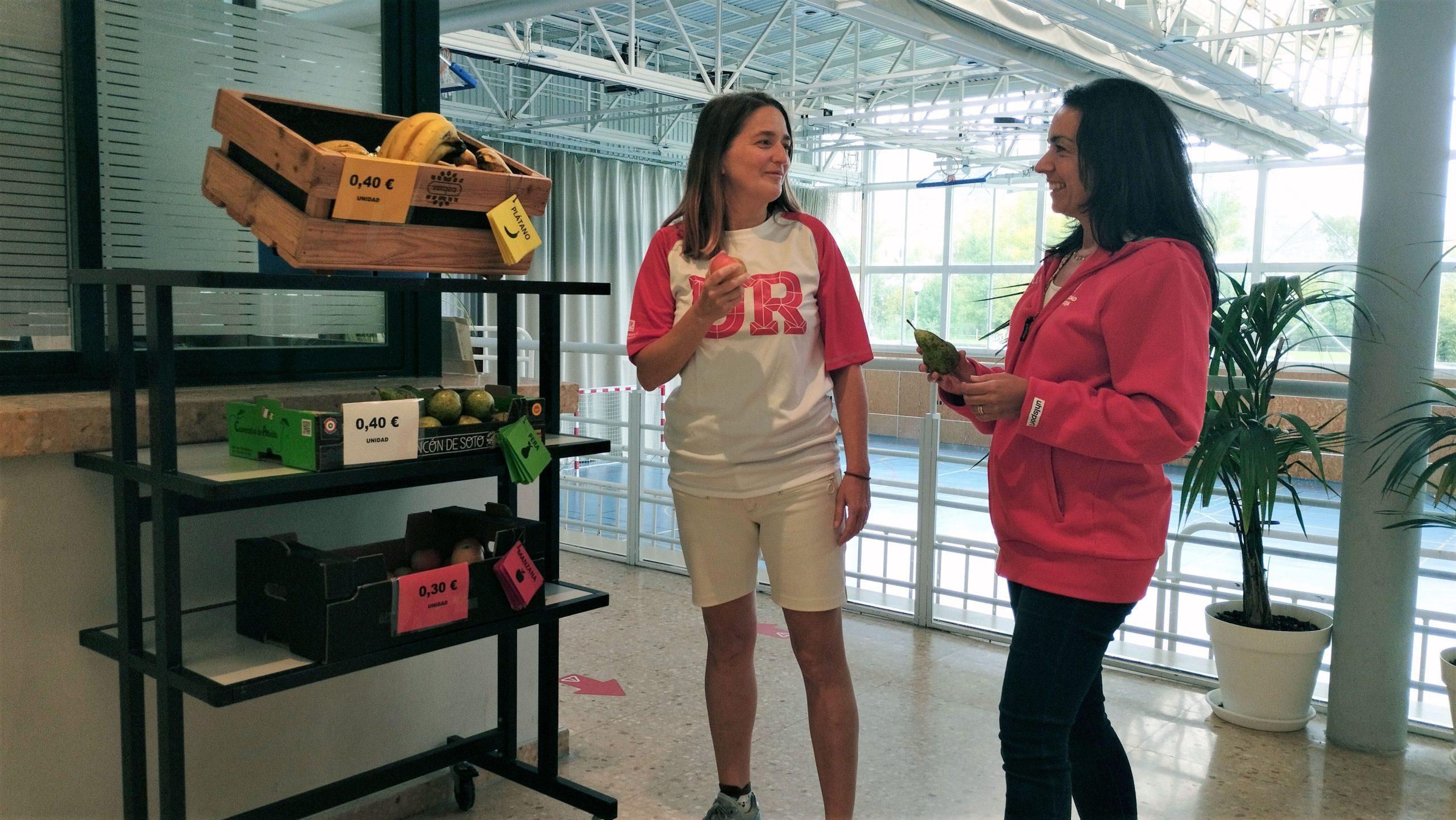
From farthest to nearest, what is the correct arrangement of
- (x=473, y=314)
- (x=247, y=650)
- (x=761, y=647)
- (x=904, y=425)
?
(x=904, y=425) → (x=473, y=314) → (x=761, y=647) → (x=247, y=650)

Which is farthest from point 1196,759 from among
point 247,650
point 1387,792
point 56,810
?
point 56,810

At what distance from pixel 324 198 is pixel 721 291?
2.02 feet

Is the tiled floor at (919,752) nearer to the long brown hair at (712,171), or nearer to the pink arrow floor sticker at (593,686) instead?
the pink arrow floor sticker at (593,686)

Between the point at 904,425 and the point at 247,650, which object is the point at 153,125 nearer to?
the point at 247,650

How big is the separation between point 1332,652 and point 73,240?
309cm

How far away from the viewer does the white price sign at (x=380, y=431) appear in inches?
65.7

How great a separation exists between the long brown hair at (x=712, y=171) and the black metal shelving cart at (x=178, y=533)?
273 mm

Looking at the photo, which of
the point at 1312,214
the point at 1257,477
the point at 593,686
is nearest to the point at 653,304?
the point at 593,686

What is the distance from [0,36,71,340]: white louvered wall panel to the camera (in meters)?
1.89

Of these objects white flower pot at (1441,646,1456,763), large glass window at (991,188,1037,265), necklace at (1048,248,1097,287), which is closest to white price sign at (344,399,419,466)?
necklace at (1048,248,1097,287)

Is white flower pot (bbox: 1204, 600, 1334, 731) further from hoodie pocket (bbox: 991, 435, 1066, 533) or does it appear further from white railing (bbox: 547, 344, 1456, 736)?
hoodie pocket (bbox: 991, 435, 1066, 533)

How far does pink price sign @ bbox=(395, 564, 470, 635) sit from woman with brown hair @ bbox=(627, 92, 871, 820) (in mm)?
421

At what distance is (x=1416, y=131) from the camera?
268cm

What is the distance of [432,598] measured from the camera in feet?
5.94
